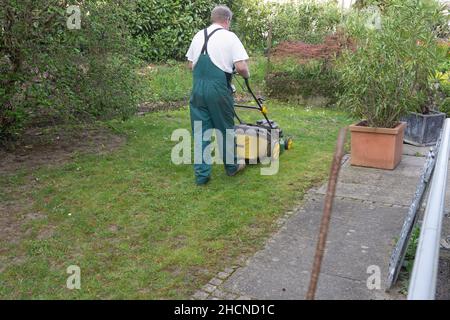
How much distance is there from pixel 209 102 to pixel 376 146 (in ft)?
7.81

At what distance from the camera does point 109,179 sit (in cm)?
587

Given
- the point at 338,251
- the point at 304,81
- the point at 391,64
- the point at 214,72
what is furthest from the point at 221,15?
the point at 304,81

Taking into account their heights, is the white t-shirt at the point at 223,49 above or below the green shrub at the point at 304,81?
above

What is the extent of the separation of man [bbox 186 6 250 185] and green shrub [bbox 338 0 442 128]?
70.4 inches

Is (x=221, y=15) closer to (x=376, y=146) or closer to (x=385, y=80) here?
(x=385, y=80)

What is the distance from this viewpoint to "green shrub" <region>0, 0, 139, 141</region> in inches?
240

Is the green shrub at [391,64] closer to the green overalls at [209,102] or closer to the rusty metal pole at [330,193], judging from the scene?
the green overalls at [209,102]

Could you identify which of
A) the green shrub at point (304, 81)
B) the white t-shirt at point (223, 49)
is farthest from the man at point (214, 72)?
the green shrub at point (304, 81)

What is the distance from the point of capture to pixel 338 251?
13.8 feet

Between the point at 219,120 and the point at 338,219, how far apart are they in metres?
1.74

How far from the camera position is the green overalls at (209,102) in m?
5.47

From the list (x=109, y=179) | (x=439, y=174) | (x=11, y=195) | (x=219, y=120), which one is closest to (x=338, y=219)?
(x=219, y=120)

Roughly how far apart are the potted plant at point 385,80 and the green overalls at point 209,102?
1852 millimetres

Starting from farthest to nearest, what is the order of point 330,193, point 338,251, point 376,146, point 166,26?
point 166,26
point 376,146
point 338,251
point 330,193
